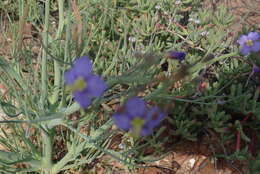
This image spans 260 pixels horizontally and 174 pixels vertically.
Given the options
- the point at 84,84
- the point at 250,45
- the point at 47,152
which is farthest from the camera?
the point at 47,152

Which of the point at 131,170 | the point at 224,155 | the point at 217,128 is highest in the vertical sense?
the point at 217,128

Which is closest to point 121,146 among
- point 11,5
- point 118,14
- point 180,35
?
point 180,35

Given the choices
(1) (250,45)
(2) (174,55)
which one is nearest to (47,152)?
(2) (174,55)

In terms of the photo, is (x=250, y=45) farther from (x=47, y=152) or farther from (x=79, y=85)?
(x=47, y=152)

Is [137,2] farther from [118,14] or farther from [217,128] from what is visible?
[217,128]

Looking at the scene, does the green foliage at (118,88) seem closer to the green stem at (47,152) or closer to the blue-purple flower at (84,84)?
the green stem at (47,152)
